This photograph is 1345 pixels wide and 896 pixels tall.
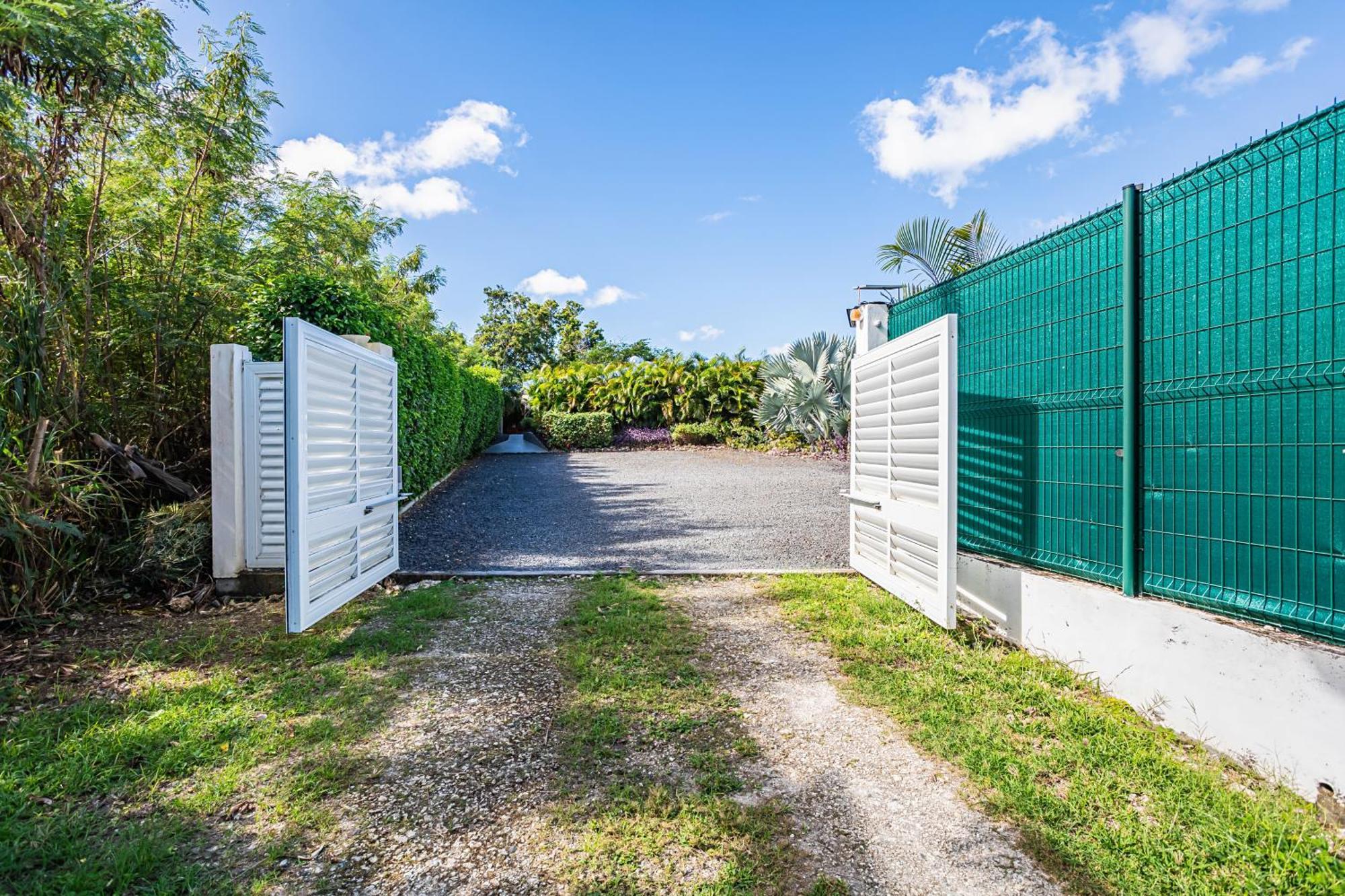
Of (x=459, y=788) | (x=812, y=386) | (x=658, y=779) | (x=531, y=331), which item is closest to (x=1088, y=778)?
(x=658, y=779)

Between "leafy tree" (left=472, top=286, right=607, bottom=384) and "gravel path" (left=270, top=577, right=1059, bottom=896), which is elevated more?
"leafy tree" (left=472, top=286, right=607, bottom=384)

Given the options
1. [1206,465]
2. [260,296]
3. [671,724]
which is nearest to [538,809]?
[671,724]

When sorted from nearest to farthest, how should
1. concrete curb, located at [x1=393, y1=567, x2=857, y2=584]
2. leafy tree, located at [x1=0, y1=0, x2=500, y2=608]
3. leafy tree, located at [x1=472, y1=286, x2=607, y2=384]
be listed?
leafy tree, located at [x1=0, y1=0, x2=500, y2=608] < concrete curb, located at [x1=393, y1=567, x2=857, y2=584] < leafy tree, located at [x1=472, y1=286, x2=607, y2=384]

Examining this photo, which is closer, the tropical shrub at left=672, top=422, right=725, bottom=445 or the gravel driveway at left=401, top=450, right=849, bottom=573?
the gravel driveway at left=401, top=450, right=849, bottom=573

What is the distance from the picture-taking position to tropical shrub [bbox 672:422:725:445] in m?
15.7

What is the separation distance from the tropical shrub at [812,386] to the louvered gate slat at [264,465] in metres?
9.89

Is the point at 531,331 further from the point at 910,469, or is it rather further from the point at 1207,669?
the point at 1207,669

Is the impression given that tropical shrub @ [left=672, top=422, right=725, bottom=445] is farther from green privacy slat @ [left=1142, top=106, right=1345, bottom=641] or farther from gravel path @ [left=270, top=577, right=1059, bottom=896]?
green privacy slat @ [left=1142, top=106, right=1345, bottom=641]

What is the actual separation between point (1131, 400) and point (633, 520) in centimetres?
504

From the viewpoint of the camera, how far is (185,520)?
4188 millimetres

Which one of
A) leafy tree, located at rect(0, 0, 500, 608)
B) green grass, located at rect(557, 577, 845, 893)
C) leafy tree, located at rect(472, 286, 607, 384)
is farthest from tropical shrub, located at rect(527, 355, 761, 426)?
leafy tree, located at rect(472, 286, 607, 384)

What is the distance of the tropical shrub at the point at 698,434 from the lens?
1566 cm

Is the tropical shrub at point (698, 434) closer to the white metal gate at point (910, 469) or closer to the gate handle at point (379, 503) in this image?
the white metal gate at point (910, 469)

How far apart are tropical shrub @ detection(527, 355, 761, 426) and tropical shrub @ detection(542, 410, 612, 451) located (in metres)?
0.56
